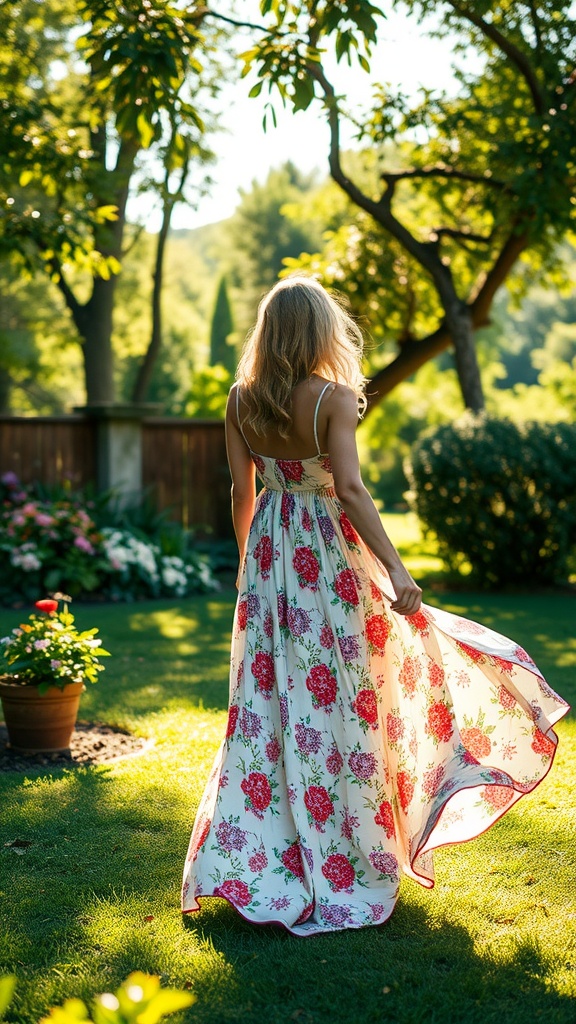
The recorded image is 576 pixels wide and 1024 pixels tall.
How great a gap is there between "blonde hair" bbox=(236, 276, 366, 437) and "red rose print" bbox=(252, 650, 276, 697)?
75 centimetres

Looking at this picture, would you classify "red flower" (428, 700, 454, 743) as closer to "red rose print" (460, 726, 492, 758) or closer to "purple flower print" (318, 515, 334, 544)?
A: "red rose print" (460, 726, 492, 758)

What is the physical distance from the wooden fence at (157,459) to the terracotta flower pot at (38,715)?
267 inches

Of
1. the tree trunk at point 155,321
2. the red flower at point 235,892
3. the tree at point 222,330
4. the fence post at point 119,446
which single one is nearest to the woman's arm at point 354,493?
the red flower at point 235,892

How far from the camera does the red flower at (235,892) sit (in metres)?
3.12

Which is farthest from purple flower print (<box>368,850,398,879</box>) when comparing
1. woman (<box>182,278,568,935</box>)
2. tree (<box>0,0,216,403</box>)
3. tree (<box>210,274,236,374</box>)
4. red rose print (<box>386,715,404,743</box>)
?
tree (<box>210,274,236,374</box>)

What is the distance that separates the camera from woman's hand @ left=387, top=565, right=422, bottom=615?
10.2 ft

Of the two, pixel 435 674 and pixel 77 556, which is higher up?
pixel 435 674

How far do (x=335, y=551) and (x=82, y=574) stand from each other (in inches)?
271

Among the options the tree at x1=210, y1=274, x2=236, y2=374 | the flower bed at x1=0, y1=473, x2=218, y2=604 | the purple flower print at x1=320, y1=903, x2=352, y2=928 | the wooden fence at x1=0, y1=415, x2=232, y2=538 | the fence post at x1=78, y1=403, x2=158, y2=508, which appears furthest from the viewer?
the tree at x1=210, y1=274, x2=236, y2=374

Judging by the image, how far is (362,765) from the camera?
3.20m

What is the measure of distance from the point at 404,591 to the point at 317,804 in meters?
0.75

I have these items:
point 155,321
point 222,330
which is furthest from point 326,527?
point 222,330

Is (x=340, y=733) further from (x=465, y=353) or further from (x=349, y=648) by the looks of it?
(x=465, y=353)

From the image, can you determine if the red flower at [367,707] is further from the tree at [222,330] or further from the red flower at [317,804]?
the tree at [222,330]
